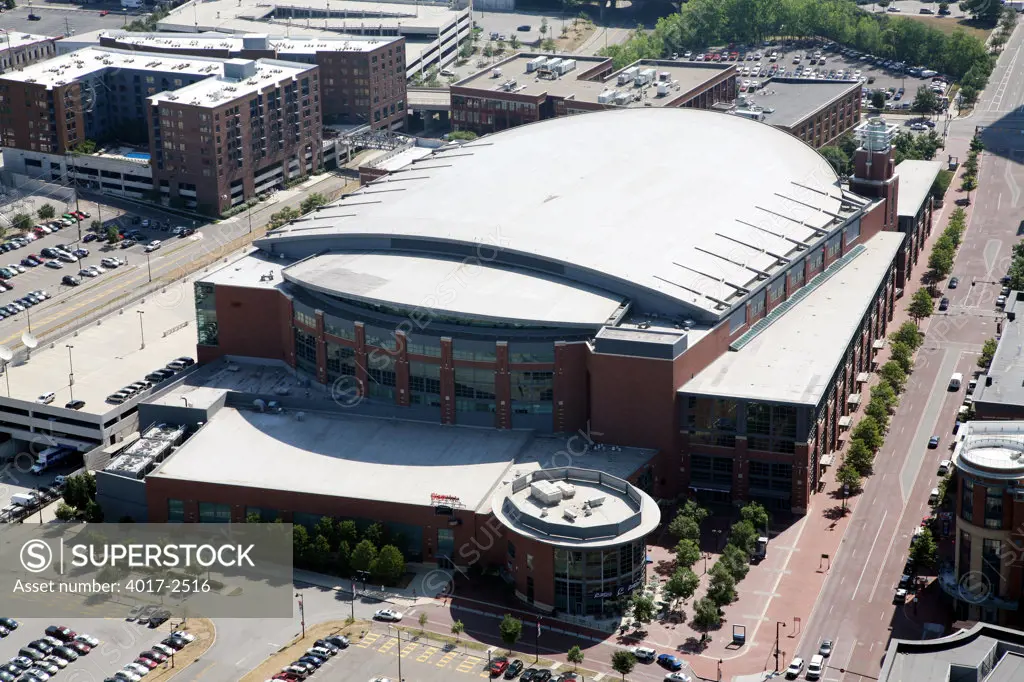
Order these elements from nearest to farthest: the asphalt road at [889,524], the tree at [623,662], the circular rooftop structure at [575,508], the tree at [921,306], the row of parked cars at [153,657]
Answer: the tree at [623,662] < the row of parked cars at [153,657] < the asphalt road at [889,524] < the circular rooftop structure at [575,508] < the tree at [921,306]

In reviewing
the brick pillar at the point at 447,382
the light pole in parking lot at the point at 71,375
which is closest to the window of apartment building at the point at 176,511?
the light pole in parking lot at the point at 71,375

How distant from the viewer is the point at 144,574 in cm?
14500

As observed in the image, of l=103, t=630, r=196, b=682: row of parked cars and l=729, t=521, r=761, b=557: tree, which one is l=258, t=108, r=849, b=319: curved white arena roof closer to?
l=729, t=521, r=761, b=557: tree

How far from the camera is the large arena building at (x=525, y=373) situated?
145m

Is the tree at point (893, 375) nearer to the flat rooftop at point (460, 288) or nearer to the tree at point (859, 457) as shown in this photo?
the tree at point (859, 457)

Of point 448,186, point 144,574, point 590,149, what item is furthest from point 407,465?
point 590,149

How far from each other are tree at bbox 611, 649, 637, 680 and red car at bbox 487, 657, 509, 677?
8683mm

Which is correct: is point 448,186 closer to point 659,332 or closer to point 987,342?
point 659,332

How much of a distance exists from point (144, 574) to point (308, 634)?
63.3ft

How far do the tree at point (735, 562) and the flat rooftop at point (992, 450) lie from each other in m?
19.9

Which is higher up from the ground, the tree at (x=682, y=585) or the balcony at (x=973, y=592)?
the balcony at (x=973, y=592)

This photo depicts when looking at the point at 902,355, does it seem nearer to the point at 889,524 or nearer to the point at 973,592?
the point at 889,524

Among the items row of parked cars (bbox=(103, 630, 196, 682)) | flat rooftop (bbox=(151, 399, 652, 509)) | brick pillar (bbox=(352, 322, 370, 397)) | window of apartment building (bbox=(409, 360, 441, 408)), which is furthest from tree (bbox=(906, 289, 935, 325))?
row of parked cars (bbox=(103, 630, 196, 682))

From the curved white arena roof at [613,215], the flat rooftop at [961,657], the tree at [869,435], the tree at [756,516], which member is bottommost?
the tree at [756,516]
